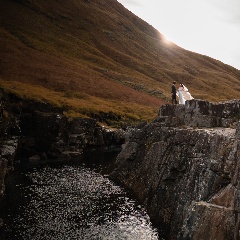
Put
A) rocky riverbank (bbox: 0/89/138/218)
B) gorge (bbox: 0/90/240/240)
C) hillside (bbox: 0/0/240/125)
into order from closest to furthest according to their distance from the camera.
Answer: gorge (bbox: 0/90/240/240)
rocky riverbank (bbox: 0/89/138/218)
hillside (bbox: 0/0/240/125)

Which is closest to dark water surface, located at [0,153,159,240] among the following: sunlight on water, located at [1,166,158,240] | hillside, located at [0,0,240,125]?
sunlight on water, located at [1,166,158,240]

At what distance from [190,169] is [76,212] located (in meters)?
15.1

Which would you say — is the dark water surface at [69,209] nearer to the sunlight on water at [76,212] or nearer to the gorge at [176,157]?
the sunlight on water at [76,212]

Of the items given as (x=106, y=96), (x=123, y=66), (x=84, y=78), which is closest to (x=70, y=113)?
(x=106, y=96)

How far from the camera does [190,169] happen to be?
1168 inches

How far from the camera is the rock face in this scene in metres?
21.3

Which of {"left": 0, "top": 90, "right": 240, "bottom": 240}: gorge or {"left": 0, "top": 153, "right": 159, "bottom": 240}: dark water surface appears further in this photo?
{"left": 0, "top": 153, "right": 159, "bottom": 240}: dark water surface

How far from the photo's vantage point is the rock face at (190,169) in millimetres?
21344

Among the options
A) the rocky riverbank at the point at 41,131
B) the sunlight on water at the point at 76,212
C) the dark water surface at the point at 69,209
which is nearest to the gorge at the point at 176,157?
the rocky riverbank at the point at 41,131

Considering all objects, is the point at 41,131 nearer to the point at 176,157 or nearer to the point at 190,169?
the point at 176,157

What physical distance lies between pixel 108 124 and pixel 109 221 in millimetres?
62559

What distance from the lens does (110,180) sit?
51.2 meters

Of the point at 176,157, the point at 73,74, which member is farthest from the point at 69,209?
the point at 73,74

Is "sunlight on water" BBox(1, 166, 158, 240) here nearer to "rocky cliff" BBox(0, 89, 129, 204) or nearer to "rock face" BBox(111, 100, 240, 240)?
"rock face" BBox(111, 100, 240, 240)
